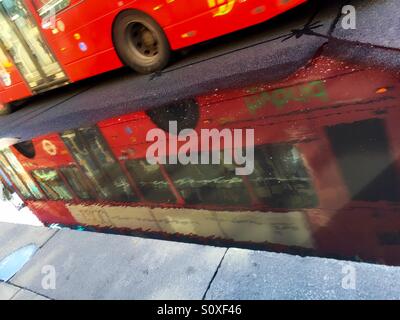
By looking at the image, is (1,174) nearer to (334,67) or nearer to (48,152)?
(48,152)

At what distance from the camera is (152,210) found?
326 cm

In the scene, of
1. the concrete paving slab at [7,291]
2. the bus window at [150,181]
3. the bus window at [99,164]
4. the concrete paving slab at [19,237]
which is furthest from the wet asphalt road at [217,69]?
the concrete paving slab at [7,291]

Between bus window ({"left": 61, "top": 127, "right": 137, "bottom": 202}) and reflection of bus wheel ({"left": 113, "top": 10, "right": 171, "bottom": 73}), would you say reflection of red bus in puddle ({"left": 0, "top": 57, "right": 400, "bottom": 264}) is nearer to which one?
bus window ({"left": 61, "top": 127, "right": 137, "bottom": 202})

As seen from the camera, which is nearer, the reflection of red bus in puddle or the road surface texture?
the road surface texture

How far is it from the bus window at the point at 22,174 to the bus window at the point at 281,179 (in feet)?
9.47

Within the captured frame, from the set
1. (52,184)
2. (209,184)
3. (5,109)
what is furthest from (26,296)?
(5,109)

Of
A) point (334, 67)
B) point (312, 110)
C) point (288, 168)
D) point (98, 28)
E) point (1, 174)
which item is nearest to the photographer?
point (288, 168)

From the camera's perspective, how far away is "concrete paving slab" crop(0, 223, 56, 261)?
133 inches

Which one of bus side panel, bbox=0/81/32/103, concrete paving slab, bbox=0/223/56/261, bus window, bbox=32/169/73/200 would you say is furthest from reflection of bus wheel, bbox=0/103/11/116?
concrete paving slab, bbox=0/223/56/261

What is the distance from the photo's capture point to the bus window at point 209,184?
2.95 m

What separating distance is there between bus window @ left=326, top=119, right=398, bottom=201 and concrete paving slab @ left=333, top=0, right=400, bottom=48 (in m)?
1.51

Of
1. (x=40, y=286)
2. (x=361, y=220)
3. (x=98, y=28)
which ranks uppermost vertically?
(x=98, y=28)

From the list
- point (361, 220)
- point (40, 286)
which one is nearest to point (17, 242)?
point (40, 286)
